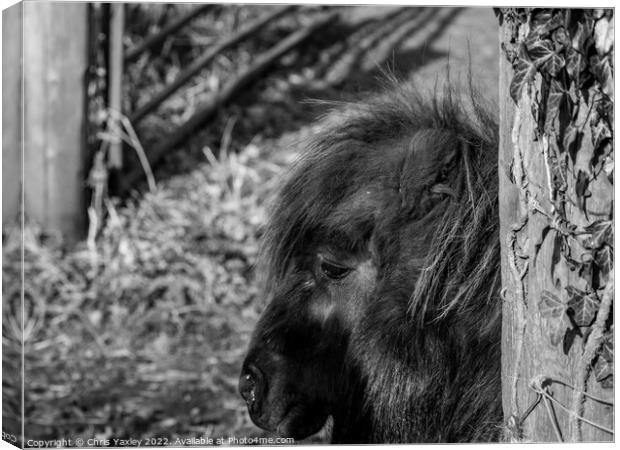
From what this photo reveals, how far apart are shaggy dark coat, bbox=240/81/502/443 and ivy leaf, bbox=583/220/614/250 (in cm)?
58

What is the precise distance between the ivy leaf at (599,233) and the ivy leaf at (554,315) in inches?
5.9

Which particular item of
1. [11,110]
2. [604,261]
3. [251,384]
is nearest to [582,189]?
[604,261]

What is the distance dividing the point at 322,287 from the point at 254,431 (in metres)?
1.65

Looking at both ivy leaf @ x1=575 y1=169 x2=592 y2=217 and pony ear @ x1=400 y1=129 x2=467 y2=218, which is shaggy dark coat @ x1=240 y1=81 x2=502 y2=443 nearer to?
pony ear @ x1=400 y1=129 x2=467 y2=218

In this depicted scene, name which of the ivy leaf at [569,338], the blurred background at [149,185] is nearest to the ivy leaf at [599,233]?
the ivy leaf at [569,338]

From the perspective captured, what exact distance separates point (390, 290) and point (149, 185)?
4.86m

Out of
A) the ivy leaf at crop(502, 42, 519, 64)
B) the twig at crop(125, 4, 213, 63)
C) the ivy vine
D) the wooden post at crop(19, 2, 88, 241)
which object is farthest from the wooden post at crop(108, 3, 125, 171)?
the ivy vine

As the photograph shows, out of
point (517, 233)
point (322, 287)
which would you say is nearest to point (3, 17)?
point (322, 287)

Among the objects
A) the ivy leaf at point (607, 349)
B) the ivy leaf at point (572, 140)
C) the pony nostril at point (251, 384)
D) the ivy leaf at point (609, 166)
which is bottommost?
the pony nostril at point (251, 384)

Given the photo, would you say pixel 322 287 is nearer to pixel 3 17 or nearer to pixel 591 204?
pixel 591 204

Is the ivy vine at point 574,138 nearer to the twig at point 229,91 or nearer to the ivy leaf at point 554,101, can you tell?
the ivy leaf at point 554,101

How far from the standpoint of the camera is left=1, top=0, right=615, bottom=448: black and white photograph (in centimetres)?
227

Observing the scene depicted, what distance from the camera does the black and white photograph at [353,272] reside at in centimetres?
227

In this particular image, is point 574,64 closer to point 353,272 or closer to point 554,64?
point 554,64
